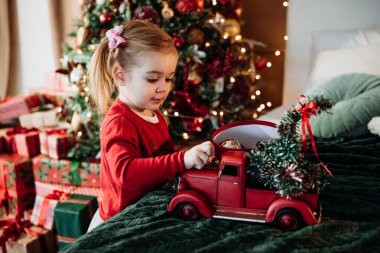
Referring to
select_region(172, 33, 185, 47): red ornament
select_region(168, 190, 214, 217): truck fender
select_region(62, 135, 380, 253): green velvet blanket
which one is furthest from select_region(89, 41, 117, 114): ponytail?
select_region(172, 33, 185, 47): red ornament

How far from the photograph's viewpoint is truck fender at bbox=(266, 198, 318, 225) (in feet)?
2.56

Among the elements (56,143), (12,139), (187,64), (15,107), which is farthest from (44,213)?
(187,64)

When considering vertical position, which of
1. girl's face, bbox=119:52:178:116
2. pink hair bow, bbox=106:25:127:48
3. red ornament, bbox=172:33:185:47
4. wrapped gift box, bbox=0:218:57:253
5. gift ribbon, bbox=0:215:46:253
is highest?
red ornament, bbox=172:33:185:47

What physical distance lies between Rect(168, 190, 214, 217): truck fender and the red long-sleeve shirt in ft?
0.30

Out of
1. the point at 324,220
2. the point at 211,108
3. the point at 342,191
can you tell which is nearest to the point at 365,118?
the point at 342,191

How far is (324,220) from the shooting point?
832 millimetres

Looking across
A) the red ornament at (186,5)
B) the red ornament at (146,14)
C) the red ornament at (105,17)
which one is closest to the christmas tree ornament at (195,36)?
the red ornament at (186,5)

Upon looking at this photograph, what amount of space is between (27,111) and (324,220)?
7.84 ft

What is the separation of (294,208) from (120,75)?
0.62m

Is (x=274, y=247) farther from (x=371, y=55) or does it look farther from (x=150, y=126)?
(x=371, y=55)

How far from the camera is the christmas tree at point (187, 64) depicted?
2137 millimetres

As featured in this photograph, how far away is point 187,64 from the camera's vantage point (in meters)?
2.13

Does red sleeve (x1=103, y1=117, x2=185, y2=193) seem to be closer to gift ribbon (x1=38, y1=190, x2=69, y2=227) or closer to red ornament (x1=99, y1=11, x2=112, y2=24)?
gift ribbon (x1=38, y1=190, x2=69, y2=227)

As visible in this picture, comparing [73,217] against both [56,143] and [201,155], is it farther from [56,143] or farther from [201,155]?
[201,155]
